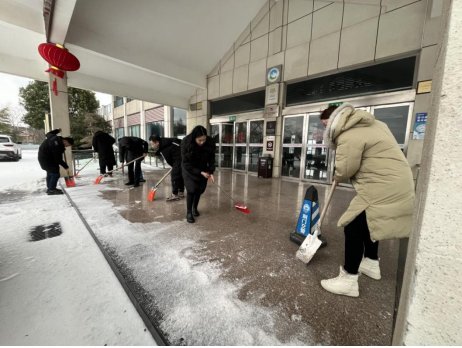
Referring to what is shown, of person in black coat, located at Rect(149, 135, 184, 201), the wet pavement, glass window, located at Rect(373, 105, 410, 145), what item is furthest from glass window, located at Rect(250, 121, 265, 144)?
the wet pavement

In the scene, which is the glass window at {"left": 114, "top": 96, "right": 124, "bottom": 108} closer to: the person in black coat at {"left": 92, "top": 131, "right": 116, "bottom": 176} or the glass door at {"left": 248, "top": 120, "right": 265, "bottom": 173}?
the person in black coat at {"left": 92, "top": 131, "right": 116, "bottom": 176}

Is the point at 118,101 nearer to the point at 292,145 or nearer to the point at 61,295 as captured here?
the point at 292,145

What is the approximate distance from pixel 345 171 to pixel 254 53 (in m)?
8.04

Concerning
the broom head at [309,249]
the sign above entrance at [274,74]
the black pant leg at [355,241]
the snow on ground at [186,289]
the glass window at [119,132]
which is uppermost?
the sign above entrance at [274,74]

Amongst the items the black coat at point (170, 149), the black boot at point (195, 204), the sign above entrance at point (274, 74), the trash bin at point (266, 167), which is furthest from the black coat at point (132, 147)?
the sign above entrance at point (274, 74)

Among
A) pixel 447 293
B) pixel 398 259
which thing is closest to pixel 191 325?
pixel 447 293

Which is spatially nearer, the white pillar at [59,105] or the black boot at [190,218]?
the black boot at [190,218]

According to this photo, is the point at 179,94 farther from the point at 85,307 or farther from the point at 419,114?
the point at 85,307

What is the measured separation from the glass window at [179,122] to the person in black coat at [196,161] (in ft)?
35.8

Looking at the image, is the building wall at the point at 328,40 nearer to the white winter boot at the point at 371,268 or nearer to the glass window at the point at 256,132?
the glass window at the point at 256,132

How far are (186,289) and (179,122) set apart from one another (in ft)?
44.6

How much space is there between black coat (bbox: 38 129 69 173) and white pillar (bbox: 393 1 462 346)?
245 inches

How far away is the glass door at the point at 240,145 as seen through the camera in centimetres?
921

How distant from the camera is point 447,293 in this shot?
2.50ft
